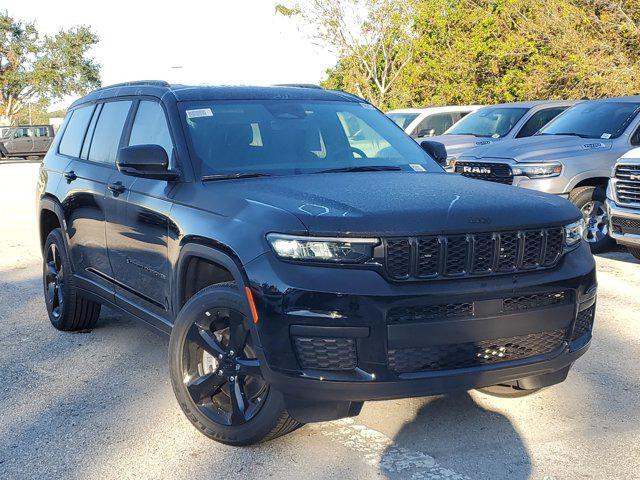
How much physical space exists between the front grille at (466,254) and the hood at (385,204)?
4 centimetres

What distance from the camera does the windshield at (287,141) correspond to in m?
4.73

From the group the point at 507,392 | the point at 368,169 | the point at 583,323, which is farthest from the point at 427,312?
the point at 368,169

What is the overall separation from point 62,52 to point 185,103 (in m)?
56.7

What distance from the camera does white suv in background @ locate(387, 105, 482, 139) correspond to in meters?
16.2

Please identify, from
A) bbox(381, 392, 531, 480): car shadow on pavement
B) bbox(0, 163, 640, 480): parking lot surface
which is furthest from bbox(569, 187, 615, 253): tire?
Result: bbox(381, 392, 531, 480): car shadow on pavement

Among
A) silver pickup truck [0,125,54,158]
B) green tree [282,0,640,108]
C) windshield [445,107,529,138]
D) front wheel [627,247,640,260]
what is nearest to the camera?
front wheel [627,247,640,260]

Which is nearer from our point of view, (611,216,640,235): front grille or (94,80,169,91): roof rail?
(94,80,169,91): roof rail

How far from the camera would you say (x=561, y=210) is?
4.07m

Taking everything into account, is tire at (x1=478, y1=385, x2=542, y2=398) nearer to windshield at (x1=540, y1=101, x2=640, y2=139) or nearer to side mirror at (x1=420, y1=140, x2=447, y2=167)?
side mirror at (x1=420, y1=140, x2=447, y2=167)

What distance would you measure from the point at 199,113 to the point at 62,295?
215cm

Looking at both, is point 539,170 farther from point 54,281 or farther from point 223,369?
point 223,369

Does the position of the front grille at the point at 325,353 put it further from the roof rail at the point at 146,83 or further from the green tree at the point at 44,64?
the green tree at the point at 44,64

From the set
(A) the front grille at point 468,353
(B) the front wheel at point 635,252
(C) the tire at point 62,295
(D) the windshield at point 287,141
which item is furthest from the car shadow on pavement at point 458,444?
(B) the front wheel at point 635,252

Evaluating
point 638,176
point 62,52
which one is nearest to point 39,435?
point 638,176
